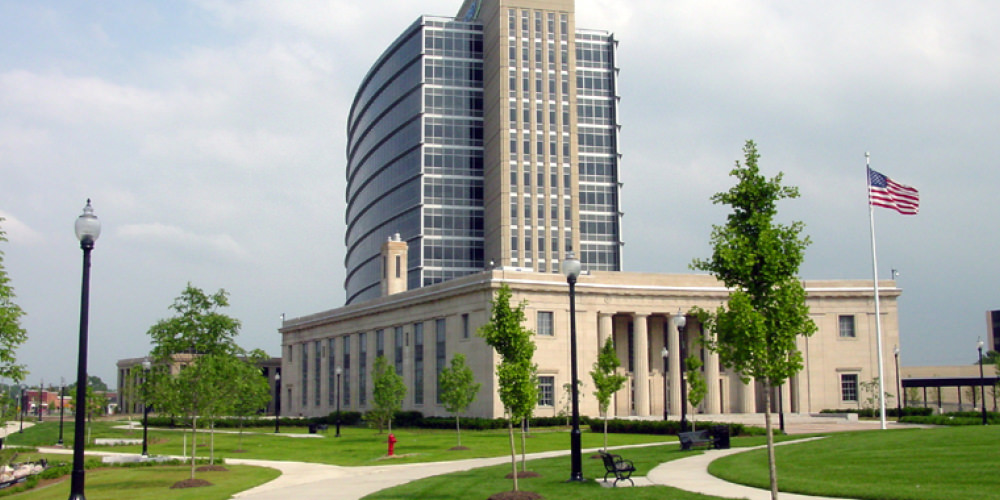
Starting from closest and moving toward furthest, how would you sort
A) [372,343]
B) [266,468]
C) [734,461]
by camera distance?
1. [734,461]
2. [266,468]
3. [372,343]

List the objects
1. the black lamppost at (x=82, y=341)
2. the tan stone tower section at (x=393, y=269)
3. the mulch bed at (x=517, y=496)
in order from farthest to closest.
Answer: the tan stone tower section at (x=393, y=269) → the mulch bed at (x=517, y=496) → the black lamppost at (x=82, y=341)

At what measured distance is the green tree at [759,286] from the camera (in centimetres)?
1844

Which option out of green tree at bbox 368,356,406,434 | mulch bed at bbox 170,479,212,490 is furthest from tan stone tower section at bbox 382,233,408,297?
mulch bed at bbox 170,479,212,490

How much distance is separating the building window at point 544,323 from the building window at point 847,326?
25213mm

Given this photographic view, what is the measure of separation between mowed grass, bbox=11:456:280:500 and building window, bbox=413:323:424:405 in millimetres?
39039

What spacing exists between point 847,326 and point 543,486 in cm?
5735

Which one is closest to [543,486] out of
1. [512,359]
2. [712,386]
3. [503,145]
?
[512,359]

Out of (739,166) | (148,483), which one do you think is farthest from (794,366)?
(148,483)

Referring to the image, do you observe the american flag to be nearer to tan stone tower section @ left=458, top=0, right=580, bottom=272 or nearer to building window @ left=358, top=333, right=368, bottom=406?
building window @ left=358, top=333, right=368, bottom=406

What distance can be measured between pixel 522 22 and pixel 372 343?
58.9m

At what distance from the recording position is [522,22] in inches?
4916

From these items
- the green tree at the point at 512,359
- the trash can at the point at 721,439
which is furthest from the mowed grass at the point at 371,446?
the green tree at the point at 512,359

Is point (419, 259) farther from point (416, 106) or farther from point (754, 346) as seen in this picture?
point (754, 346)

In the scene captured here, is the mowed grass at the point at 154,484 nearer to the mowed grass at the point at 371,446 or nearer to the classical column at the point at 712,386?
the mowed grass at the point at 371,446
